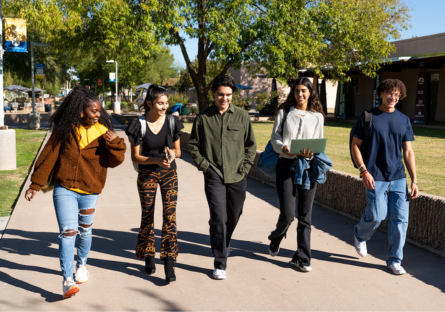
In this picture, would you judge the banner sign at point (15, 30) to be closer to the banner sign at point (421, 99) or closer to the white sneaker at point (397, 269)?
the white sneaker at point (397, 269)

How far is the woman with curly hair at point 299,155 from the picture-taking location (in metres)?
4.32

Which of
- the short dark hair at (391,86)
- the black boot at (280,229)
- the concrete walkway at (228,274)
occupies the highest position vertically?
the short dark hair at (391,86)

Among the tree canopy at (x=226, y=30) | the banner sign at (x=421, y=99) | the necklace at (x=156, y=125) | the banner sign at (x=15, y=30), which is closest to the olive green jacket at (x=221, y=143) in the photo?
the necklace at (x=156, y=125)

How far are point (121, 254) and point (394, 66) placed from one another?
24.3 metres

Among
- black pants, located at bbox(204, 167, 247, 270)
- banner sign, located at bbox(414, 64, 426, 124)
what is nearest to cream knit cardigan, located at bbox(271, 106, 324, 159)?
black pants, located at bbox(204, 167, 247, 270)

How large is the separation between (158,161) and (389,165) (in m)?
2.08

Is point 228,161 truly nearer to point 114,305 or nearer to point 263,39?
point 114,305

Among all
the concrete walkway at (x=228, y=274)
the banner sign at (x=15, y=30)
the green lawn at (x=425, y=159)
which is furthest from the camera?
the banner sign at (x=15, y=30)

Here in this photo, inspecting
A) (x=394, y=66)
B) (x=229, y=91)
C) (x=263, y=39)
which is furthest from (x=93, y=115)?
(x=394, y=66)

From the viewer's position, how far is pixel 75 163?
3775 millimetres

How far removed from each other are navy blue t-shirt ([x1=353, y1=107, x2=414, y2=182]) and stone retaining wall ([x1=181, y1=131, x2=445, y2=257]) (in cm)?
82

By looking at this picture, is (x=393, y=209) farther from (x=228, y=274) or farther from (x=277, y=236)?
(x=228, y=274)

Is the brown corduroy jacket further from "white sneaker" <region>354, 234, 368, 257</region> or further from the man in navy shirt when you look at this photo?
"white sneaker" <region>354, 234, 368, 257</region>

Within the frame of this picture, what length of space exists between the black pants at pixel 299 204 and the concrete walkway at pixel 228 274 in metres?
0.23
